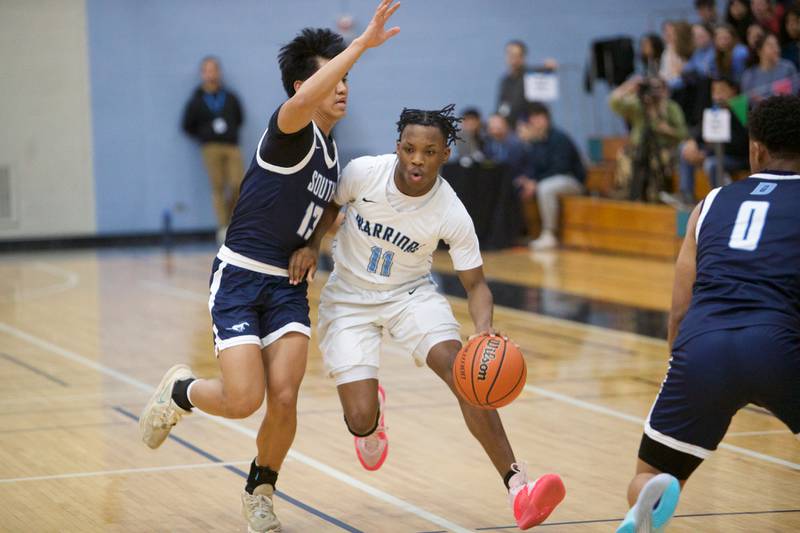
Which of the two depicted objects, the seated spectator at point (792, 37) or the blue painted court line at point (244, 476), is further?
the seated spectator at point (792, 37)

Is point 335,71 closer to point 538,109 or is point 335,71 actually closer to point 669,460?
point 669,460

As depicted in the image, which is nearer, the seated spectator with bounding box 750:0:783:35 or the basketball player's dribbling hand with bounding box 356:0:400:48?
the basketball player's dribbling hand with bounding box 356:0:400:48

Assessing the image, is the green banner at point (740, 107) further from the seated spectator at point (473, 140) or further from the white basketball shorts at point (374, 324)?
the white basketball shorts at point (374, 324)

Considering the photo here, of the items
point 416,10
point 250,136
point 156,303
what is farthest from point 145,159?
point 156,303

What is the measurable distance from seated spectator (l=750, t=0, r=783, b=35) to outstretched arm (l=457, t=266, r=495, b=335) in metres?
10.2

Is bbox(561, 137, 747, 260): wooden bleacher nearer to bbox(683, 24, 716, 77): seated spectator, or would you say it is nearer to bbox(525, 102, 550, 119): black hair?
bbox(525, 102, 550, 119): black hair

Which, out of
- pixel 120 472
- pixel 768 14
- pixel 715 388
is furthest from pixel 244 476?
pixel 768 14

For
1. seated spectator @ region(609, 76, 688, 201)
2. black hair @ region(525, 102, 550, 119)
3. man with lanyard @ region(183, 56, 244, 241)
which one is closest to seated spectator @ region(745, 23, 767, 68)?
seated spectator @ region(609, 76, 688, 201)

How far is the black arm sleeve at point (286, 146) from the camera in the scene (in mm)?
4793

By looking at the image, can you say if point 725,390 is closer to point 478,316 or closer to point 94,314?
point 478,316

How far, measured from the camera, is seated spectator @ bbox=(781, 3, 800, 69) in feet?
44.2

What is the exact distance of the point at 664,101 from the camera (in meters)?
14.3

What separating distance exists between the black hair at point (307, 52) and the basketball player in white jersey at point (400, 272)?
0.41 metres

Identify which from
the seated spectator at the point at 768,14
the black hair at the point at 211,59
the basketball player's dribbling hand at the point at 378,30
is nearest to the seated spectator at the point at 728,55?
the seated spectator at the point at 768,14
